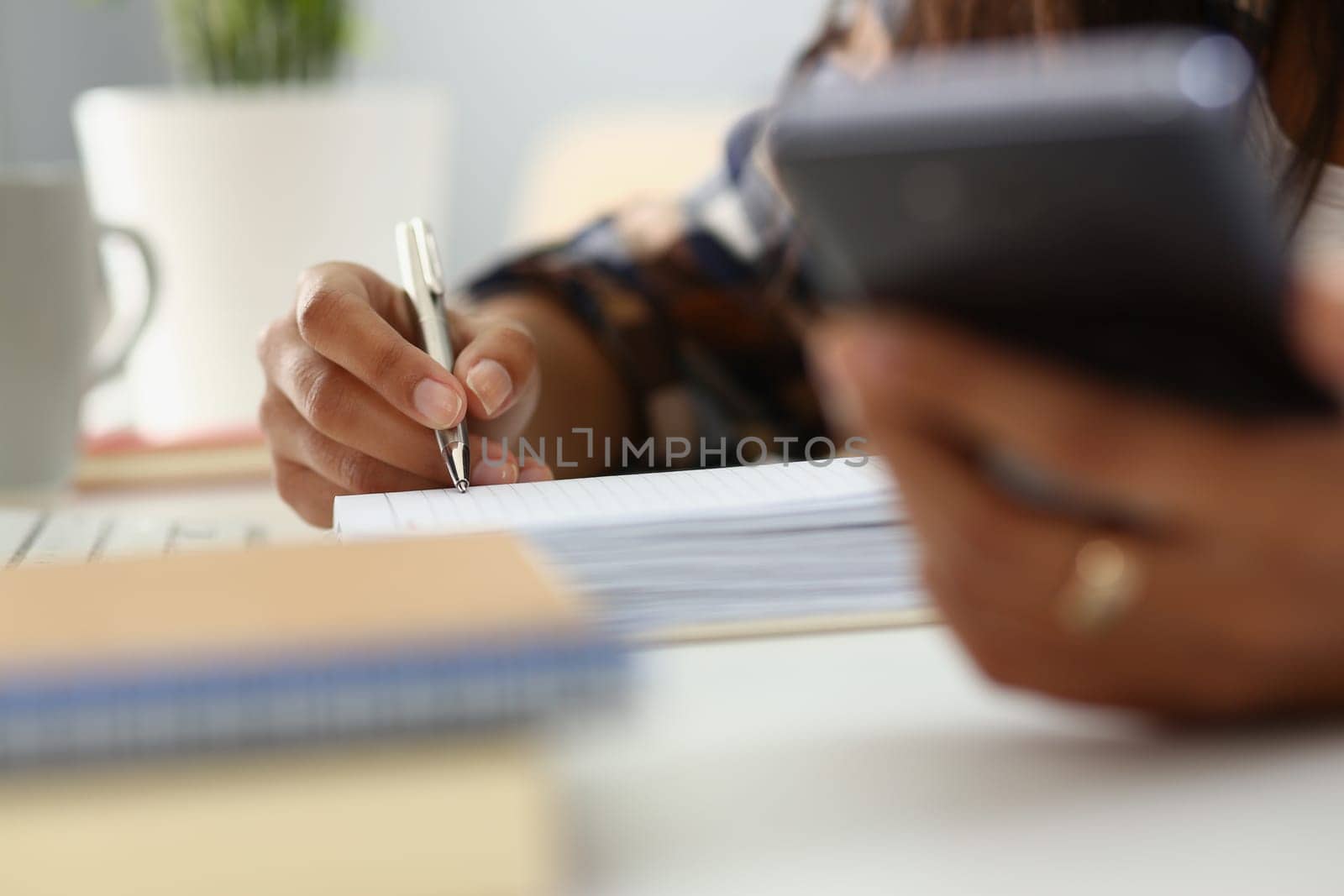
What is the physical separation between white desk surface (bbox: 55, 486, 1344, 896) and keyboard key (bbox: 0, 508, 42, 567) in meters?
0.32

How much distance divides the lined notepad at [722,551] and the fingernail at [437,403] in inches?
3.6

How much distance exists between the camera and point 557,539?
0.41m

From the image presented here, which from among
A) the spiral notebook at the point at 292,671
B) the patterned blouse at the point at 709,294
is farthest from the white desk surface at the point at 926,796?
the patterned blouse at the point at 709,294

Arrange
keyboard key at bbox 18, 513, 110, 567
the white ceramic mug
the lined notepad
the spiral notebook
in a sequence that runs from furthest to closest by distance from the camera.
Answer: the white ceramic mug, keyboard key at bbox 18, 513, 110, 567, the lined notepad, the spiral notebook

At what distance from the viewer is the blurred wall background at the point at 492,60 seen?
5.96 ft

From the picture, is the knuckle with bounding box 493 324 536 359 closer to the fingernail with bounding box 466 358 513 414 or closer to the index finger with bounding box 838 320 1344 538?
the fingernail with bounding box 466 358 513 414

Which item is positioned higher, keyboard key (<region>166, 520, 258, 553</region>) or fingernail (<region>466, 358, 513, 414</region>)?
fingernail (<region>466, 358, 513, 414</region>)

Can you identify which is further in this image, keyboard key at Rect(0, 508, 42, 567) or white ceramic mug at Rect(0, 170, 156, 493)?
white ceramic mug at Rect(0, 170, 156, 493)

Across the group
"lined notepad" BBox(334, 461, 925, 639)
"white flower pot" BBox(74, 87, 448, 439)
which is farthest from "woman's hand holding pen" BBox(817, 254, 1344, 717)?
"white flower pot" BBox(74, 87, 448, 439)

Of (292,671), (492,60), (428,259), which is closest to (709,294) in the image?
(428,259)

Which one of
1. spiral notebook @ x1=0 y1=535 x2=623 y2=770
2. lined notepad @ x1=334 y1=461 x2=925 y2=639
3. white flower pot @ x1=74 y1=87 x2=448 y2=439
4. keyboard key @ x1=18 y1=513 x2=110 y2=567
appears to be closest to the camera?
spiral notebook @ x1=0 y1=535 x2=623 y2=770

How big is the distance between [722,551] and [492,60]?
5.99 ft

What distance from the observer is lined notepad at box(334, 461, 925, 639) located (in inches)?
15.5

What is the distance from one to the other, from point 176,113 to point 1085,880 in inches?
43.7
